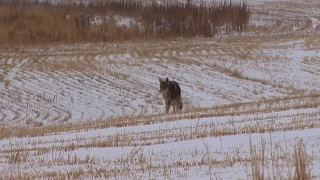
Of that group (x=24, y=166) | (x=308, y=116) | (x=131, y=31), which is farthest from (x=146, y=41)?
(x=24, y=166)

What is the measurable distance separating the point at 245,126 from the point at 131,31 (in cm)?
2902

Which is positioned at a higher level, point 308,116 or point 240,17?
point 308,116

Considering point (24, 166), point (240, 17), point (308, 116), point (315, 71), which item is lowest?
point (240, 17)

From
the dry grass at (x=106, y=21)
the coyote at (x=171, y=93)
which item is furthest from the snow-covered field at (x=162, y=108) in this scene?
the dry grass at (x=106, y=21)

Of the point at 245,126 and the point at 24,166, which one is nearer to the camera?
the point at 24,166

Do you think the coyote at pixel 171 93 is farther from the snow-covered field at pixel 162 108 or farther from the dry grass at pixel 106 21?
the dry grass at pixel 106 21

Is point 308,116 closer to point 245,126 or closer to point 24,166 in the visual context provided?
point 245,126

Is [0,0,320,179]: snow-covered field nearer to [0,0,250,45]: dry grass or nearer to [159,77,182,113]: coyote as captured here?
[159,77,182,113]: coyote

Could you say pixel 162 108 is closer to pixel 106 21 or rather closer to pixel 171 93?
pixel 171 93

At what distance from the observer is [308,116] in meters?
11.5

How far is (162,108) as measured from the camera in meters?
19.2

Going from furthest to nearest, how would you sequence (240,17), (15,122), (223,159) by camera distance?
(240,17), (15,122), (223,159)

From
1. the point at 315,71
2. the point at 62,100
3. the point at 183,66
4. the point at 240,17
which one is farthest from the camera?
the point at 240,17

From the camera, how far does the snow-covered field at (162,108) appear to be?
7.51m
